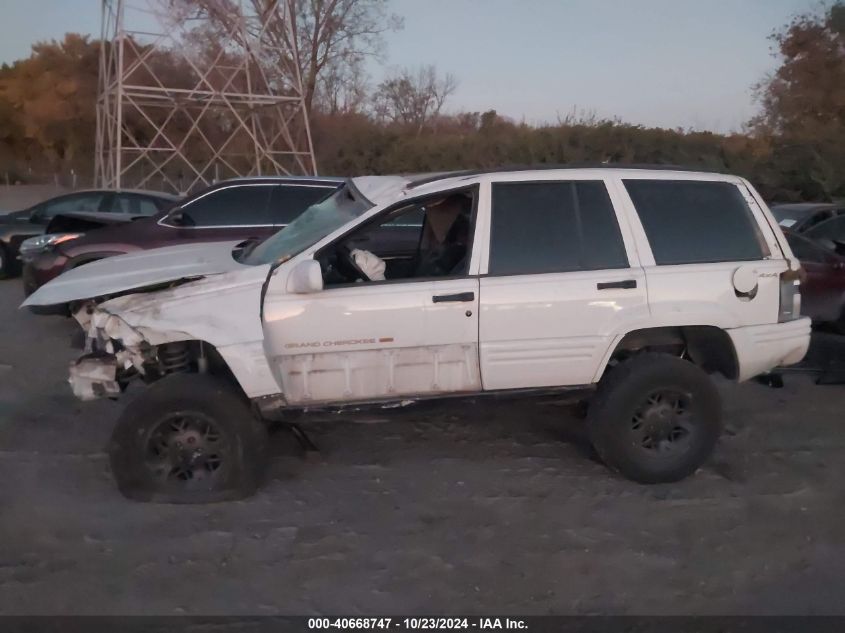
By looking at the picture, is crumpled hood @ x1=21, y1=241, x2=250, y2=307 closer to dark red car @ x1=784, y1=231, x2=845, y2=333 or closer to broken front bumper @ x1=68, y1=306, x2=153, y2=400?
broken front bumper @ x1=68, y1=306, x2=153, y2=400

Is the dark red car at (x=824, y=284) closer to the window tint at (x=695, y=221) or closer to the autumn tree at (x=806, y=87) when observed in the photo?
the window tint at (x=695, y=221)

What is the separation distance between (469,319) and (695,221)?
5.32ft

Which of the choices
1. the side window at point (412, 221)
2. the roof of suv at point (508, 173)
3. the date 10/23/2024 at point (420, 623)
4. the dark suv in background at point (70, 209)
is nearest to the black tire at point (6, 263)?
the dark suv in background at point (70, 209)

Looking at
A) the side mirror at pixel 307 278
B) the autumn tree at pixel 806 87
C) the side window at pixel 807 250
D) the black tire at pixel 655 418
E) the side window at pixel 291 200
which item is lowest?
the black tire at pixel 655 418

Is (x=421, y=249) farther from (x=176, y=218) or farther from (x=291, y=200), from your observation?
(x=176, y=218)

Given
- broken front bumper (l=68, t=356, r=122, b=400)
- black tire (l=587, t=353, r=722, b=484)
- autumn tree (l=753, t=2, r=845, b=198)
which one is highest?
autumn tree (l=753, t=2, r=845, b=198)

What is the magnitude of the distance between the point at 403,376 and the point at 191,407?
1.23 meters

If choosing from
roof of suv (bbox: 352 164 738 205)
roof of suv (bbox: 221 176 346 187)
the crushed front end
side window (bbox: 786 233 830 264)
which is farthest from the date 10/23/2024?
side window (bbox: 786 233 830 264)

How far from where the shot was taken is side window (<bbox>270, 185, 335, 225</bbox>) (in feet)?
32.0

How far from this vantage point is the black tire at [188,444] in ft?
16.2

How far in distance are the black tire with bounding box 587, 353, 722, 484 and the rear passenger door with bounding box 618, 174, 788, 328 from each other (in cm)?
33

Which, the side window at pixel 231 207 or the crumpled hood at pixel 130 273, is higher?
the side window at pixel 231 207

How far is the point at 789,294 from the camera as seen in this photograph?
5.58 metres

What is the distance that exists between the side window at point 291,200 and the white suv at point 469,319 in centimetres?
405
